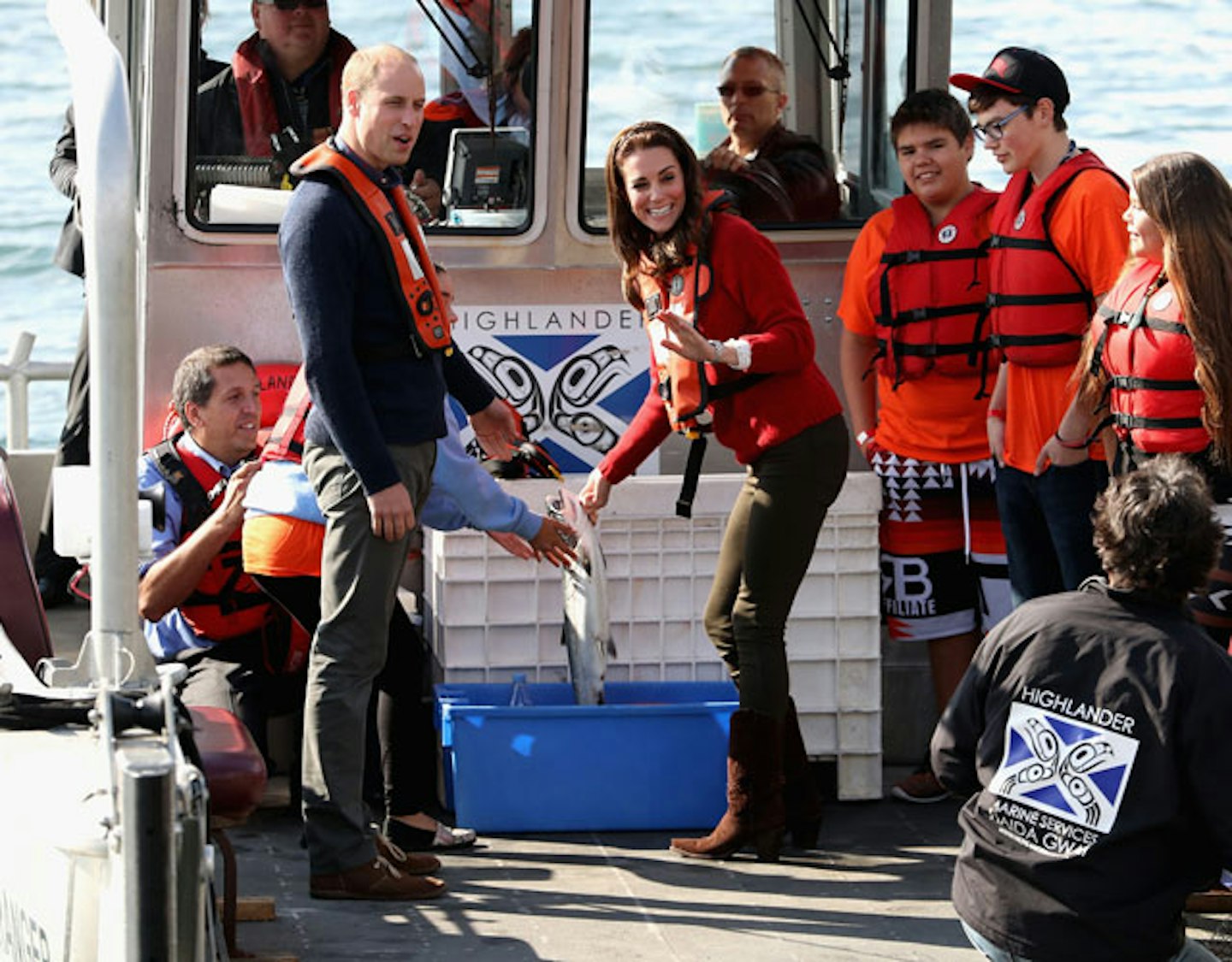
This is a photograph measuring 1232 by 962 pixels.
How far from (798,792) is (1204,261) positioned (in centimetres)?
186

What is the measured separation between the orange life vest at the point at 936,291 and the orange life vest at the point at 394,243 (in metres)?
1.72

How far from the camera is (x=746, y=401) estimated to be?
18.9 ft

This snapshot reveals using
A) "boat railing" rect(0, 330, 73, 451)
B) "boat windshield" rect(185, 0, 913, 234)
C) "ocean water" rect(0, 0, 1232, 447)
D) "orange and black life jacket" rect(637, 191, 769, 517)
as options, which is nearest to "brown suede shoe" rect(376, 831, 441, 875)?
"orange and black life jacket" rect(637, 191, 769, 517)

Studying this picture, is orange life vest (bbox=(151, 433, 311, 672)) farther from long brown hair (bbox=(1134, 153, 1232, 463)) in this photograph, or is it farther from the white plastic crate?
long brown hair (bbox=(1134, 153, 1232, 463))

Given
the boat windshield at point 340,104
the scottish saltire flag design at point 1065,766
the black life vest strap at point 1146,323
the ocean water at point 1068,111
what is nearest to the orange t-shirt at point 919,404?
the black life vest strap at point 1146,323

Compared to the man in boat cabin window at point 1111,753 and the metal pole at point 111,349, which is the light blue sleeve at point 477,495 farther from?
the metal pole at point 111,349

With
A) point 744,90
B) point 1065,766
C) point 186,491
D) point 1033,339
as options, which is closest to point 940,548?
point 1033,339

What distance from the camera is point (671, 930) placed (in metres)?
5.38

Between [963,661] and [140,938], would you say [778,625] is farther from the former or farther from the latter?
[140,938]

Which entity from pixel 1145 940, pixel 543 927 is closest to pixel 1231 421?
pixel 1145 940

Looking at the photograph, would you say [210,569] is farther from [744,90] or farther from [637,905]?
[744,90]

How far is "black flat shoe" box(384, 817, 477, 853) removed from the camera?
5969 millimetres

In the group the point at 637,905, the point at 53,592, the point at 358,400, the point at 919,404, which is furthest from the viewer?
the point at 53,592

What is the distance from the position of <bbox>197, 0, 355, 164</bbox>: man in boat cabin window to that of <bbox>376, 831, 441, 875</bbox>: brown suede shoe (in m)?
2.24
